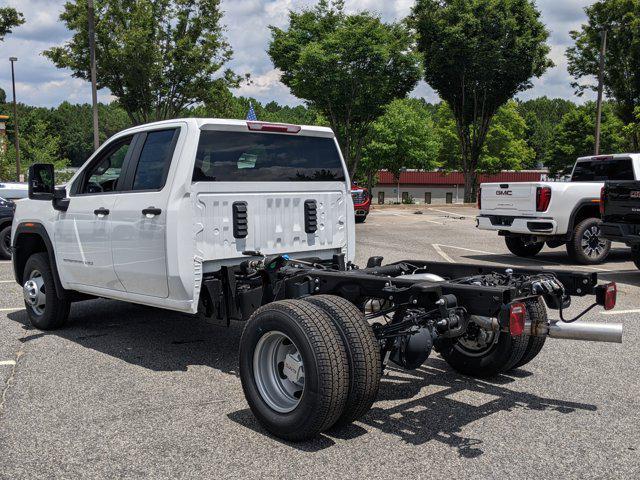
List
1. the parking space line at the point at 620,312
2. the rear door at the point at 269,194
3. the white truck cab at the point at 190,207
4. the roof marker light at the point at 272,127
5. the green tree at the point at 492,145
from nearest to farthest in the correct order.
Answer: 1. the white truck cab at the point at 190,207
2. the rear door at the point at 269,194
3. the roof marker light at the point at 272,127
4. the parking space line at the point at 620,312
5. the green tree at the point at 492,145

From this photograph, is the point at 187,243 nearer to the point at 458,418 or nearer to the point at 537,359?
the point at 458,418

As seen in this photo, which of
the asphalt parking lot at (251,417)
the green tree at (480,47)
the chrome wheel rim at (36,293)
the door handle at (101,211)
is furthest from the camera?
the green tree at (480,47)

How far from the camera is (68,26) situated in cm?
2473

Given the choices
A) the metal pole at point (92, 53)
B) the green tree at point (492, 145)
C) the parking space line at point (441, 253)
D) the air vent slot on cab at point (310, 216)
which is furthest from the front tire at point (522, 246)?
the green tree at point (492, 145)

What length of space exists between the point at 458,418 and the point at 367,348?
1.01m

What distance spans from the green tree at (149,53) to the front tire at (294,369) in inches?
848

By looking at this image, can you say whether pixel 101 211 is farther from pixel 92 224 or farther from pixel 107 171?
pixel 107 171

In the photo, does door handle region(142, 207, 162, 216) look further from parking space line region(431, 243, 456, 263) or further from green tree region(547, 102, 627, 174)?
green tree region(547, 102, 627, 174)

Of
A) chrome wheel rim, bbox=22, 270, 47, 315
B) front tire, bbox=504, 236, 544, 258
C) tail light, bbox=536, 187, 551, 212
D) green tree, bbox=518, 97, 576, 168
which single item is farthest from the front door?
green tree, bbox=518, 97, 576, 168

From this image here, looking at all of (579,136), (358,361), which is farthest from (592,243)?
(579,136)

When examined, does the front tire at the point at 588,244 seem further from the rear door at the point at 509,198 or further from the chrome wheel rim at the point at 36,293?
the chrome wheel rim at the point at 36,293

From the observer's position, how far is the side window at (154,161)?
217 inches

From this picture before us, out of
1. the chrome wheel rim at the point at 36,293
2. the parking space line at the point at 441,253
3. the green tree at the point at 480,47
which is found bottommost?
the parking space line at the point at 441,253

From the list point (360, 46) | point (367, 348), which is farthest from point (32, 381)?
point (360, 46)
